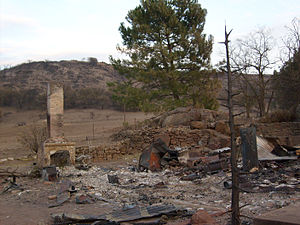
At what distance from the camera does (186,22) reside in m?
20.1

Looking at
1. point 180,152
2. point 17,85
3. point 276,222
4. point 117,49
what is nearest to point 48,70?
point 17,85

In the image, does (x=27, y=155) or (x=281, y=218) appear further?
(x=27, y=155)

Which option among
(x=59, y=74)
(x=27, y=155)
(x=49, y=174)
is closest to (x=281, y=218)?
(x=49, y=174)

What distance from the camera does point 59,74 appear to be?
55.7 metres

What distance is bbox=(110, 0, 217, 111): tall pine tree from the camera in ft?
62.0

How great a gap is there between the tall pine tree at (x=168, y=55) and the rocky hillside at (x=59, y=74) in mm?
33196

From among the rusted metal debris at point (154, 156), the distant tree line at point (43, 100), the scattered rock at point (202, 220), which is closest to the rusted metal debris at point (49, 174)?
the rusted metal debris at point (154, 156)

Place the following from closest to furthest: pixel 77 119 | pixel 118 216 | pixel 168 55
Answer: pixel 118 216 < pixel 168 55 < pixel 77 119

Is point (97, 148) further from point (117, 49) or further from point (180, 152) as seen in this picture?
point (117, 49)

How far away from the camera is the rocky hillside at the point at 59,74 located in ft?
171

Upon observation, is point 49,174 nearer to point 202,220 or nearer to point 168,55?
point 202,220

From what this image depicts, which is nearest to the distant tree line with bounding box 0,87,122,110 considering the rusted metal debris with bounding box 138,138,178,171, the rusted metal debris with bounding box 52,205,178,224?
the rusted metal debris with bounding box 138,138,178,171

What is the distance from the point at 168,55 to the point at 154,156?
9176mm

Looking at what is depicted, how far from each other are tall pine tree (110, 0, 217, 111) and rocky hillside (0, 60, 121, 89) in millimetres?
33196
